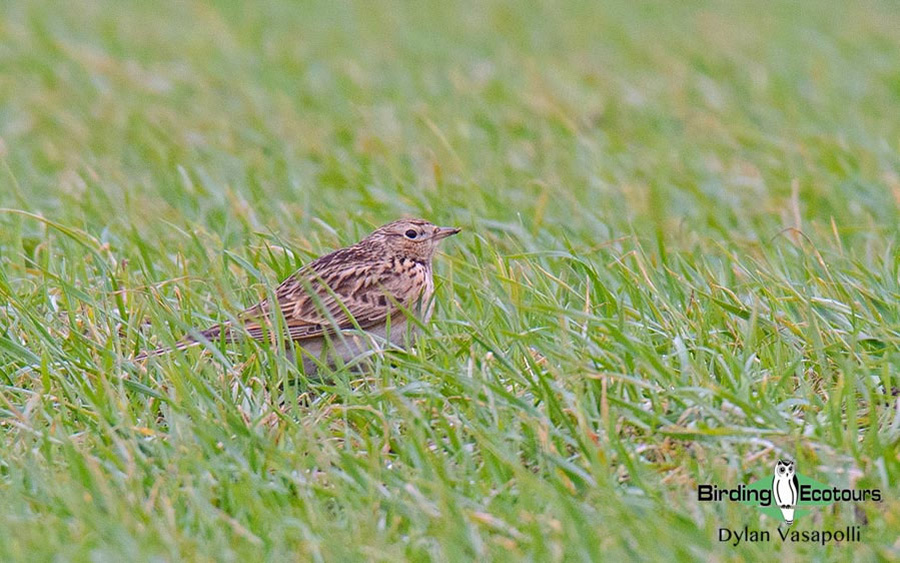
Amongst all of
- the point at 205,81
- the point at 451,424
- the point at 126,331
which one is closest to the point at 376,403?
the point at 451,424

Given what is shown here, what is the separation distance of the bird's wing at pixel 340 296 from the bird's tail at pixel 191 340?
0.11m

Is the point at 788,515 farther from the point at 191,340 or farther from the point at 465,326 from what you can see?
the point at 191,340

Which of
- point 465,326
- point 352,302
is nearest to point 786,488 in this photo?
point 465,326

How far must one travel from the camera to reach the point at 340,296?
6.29 meters

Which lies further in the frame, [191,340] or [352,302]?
[352,302]

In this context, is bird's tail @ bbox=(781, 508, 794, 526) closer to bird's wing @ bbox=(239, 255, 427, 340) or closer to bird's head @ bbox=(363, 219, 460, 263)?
bird's wing @ bbox=(239, 255, 427, 340)

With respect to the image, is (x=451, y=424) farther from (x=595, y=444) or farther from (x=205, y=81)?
(x=205, y=81)

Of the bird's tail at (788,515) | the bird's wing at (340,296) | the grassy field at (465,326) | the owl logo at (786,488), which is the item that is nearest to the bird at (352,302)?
the bird's wing at (340,296)

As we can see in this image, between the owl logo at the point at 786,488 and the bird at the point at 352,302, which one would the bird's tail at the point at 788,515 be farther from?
the bird at the point at 352,302

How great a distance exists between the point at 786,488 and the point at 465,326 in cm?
163

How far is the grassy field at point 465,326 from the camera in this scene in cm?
456

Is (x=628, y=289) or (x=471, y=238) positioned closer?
(x=628, y=289)

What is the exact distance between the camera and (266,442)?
194 inches

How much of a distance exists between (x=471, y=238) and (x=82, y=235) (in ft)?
6.33
